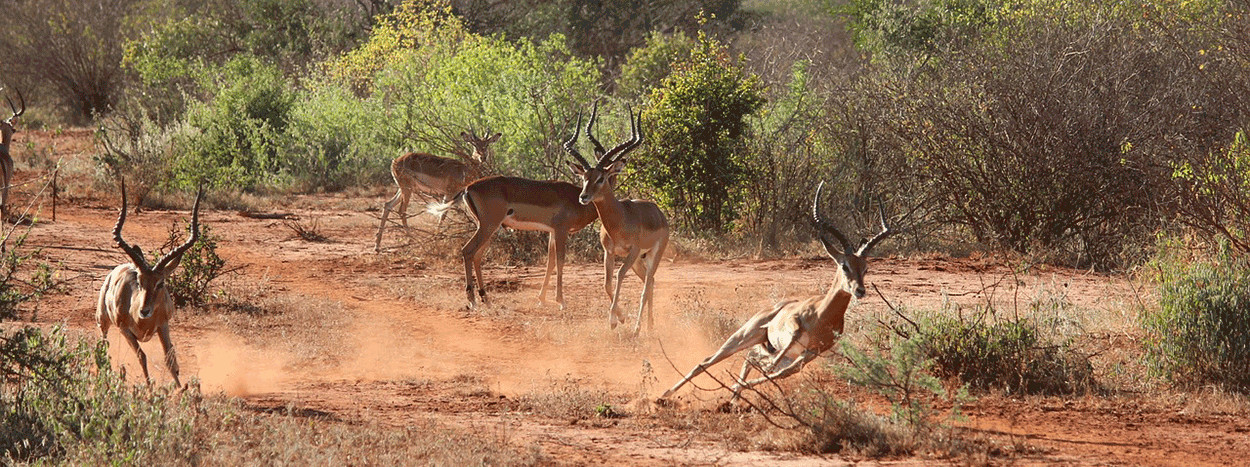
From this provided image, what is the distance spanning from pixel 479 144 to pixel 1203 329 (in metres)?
10.4

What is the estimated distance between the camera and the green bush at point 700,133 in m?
16.0

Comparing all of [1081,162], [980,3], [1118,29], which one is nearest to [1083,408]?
[1081,162]

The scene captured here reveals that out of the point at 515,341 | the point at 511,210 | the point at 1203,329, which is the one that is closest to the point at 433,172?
the point at 511,210

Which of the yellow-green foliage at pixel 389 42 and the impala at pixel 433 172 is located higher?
the yellow-green foliage at pixel 389 42

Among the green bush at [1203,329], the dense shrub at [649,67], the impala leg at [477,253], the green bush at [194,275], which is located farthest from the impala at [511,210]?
the dense shrub at [649,67]

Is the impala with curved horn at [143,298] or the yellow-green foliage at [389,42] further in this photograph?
the yellow-green foliage at [389,42]

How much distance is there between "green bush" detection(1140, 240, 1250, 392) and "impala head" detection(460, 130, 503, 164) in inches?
365

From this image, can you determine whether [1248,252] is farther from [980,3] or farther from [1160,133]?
[980,3]

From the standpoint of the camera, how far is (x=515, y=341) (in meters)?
11.1

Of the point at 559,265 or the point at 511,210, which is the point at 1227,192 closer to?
the point at 559,265

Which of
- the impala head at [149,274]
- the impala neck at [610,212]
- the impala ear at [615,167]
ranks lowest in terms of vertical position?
the impala head at [149,274]

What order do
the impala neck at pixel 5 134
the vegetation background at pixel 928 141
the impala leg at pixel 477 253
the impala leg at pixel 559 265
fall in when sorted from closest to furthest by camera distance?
the vegetation background at pixel 928 141, the impala leg at pixel 559 265, the impala leg at pixel 477 253, the impala neck at pixel 5 134

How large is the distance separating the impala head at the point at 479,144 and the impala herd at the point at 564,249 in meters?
0.02

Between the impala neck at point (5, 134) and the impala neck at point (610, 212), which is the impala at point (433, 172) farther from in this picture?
the impala neck at point (5, 134)
